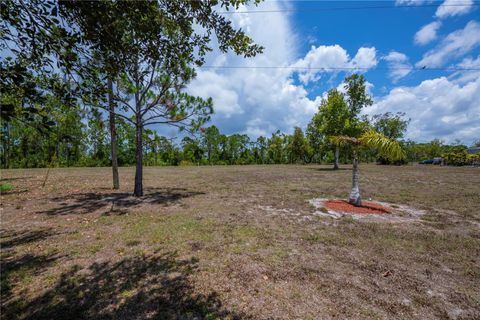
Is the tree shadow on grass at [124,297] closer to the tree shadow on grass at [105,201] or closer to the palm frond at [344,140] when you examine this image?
the tree shadow on grass at [105,201]

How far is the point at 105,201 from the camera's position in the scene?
773 cm

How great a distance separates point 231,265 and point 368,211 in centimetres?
525

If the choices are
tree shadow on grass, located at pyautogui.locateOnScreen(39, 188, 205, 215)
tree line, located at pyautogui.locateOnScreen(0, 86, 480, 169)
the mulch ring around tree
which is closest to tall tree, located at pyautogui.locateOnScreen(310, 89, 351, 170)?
tree line, located at pyautogui.locateOnScreen(0, 86, 480, 169)

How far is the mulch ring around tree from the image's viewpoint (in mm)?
6431

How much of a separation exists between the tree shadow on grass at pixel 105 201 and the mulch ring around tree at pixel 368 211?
4.96 metres

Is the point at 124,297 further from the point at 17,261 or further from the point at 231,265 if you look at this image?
the point at 17,261

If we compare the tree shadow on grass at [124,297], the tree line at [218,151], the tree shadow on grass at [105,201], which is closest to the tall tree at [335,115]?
the tree line at [218,151]

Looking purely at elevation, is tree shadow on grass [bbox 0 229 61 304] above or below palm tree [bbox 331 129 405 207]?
below

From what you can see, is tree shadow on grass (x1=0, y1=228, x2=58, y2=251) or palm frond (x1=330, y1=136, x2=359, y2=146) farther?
palm frond (x1=330, y1=136, x2=359, y2=146)

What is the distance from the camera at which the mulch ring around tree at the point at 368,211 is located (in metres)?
6.43

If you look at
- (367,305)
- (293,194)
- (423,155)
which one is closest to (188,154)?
(293,194)

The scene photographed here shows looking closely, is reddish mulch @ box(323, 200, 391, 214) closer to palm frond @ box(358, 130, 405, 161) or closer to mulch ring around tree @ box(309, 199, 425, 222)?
mulch ring around tree @ box(309, 199, 425, 222)

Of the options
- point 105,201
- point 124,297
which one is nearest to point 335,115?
point 105,201

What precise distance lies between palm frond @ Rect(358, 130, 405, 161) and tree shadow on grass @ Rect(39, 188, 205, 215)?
6.45 metres
